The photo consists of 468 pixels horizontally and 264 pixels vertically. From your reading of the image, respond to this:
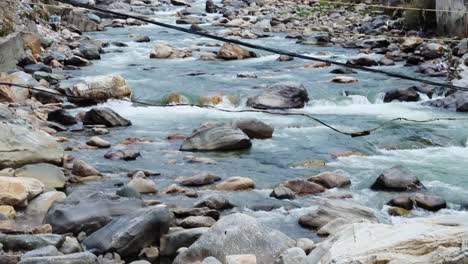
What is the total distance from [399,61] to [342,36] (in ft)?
11.3

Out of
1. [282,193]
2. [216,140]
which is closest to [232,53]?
[216,140]

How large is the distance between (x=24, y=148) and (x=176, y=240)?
2.23 metres

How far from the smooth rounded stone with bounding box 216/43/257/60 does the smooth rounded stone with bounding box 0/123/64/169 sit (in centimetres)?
728

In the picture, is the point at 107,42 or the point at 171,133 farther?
the point at 107,42

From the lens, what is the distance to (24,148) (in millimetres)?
6023

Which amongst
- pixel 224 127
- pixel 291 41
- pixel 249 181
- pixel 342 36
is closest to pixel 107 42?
pixel 291 41

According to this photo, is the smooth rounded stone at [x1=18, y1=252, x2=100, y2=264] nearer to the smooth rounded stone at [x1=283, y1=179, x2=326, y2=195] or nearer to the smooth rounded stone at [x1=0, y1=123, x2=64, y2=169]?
the smooth rounded stone at [x1=0, y1=123, x2=64, y2=169]

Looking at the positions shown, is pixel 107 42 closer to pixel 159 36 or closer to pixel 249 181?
pixel 159 36

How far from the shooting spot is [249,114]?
9.28 meters

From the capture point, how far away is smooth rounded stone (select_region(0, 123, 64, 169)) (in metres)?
5.87

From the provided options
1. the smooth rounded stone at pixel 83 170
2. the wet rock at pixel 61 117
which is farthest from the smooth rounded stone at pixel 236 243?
the wet rock at pixel 61 117

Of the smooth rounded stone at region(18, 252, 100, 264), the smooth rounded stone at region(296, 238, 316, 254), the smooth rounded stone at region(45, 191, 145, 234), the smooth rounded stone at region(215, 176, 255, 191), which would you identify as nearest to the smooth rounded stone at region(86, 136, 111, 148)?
the smooth rounded stone at region(215, 176, 255, 191)

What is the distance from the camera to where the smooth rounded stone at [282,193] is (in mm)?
5746

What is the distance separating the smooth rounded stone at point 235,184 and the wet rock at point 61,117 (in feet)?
9.44
